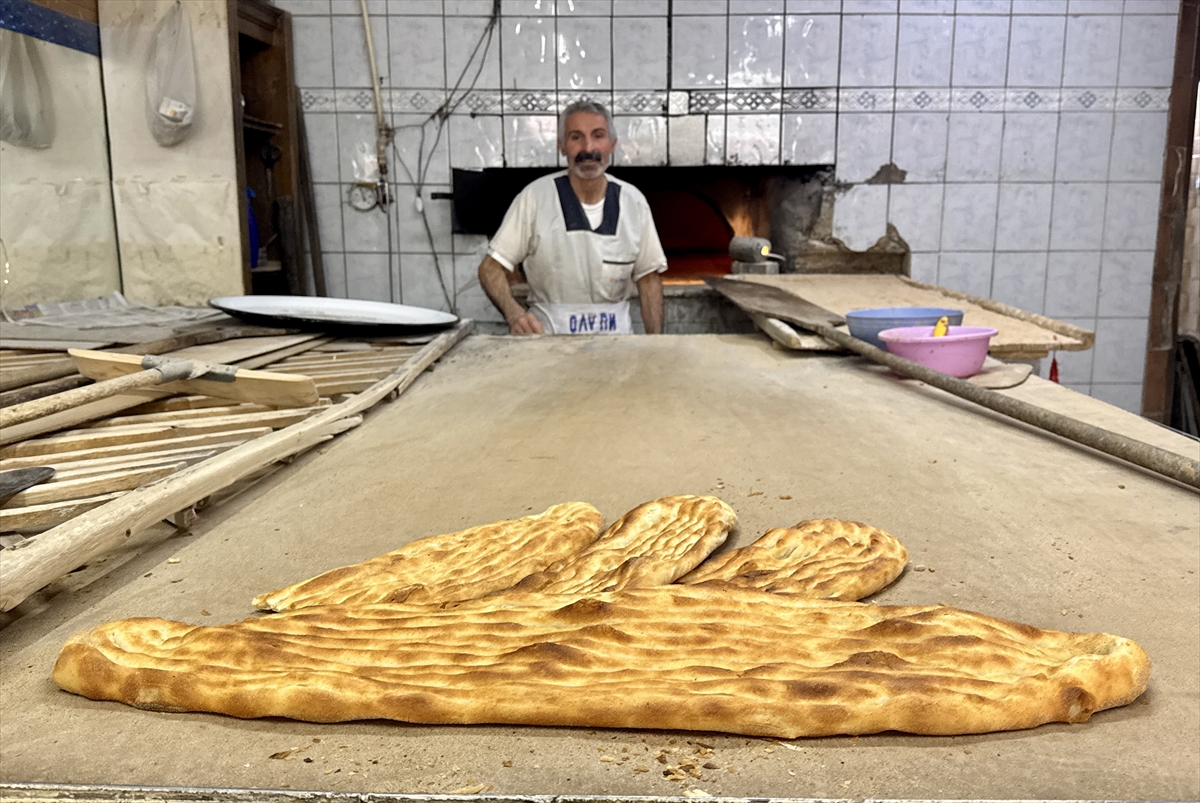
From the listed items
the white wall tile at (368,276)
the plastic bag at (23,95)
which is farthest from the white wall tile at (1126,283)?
the plastic bag at (23,95)

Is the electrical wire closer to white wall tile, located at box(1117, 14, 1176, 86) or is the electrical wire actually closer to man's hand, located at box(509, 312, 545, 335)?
man's hand, located at box(509, 312, 545, 335)

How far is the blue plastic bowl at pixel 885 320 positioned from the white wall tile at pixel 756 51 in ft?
7.48

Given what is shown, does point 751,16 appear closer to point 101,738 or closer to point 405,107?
point 405,107

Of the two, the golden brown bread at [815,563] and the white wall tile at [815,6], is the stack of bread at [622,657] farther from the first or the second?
the white wall tile at [815,6]

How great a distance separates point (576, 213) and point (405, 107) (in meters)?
1.36

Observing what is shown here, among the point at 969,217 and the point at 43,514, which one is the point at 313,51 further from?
the point at 43,514

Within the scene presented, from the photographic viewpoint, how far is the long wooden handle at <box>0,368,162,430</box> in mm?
1370

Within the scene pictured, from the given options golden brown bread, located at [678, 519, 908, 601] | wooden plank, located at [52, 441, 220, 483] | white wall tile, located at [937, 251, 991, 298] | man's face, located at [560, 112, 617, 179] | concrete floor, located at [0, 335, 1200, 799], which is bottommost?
concrete floor, located at [0, 335, 1200, 799]

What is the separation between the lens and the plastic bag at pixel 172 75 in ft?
12.0

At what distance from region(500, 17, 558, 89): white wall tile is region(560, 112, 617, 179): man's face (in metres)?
0.91

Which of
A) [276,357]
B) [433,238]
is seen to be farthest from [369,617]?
[433,238]

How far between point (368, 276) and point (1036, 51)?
3648 mm

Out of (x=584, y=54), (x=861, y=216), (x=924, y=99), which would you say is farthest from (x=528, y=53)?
(x=924, y=99)

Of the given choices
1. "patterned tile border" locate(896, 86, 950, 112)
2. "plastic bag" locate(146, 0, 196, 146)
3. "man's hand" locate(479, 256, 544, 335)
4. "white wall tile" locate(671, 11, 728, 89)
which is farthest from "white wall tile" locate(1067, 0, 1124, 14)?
"plastic bag" locate(146, 0, 196, 146)
